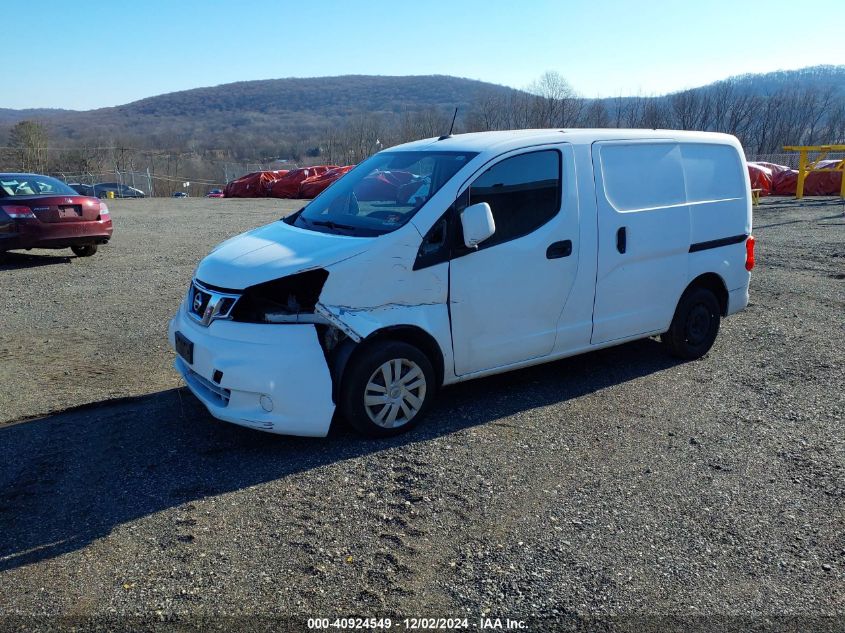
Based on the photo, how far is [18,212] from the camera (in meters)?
11.3

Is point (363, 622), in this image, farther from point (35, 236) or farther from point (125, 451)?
point (35, 236)

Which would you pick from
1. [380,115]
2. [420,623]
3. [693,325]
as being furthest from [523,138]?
[380,115]

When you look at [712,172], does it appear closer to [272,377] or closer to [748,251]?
[748,251]

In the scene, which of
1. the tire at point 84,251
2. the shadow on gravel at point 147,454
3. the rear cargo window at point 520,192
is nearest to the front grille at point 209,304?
the shadow on gravel at point 147,454

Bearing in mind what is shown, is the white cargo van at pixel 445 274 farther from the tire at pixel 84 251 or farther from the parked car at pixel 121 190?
the parked car at pixel 121 190

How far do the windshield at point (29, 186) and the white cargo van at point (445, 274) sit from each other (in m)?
8.29

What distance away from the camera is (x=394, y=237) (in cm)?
461

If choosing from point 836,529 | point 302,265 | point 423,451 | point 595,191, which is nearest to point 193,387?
point 302,265

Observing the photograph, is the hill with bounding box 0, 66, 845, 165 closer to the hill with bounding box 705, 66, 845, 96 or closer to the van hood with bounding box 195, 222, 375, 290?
the hill with bounding box 705, 66, 845, 96

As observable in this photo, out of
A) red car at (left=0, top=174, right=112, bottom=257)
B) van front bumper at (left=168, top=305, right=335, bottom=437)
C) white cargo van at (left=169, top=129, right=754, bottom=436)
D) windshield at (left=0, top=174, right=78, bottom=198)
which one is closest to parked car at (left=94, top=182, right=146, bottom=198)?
windshield at (left=0, top=174, right=78, bottom=198)

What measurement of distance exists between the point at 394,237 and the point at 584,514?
2.13 metres

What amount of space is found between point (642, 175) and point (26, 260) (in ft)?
37.0

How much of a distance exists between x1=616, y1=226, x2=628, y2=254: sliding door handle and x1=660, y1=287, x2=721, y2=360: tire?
1059mm

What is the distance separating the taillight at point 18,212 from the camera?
36.8 ft
